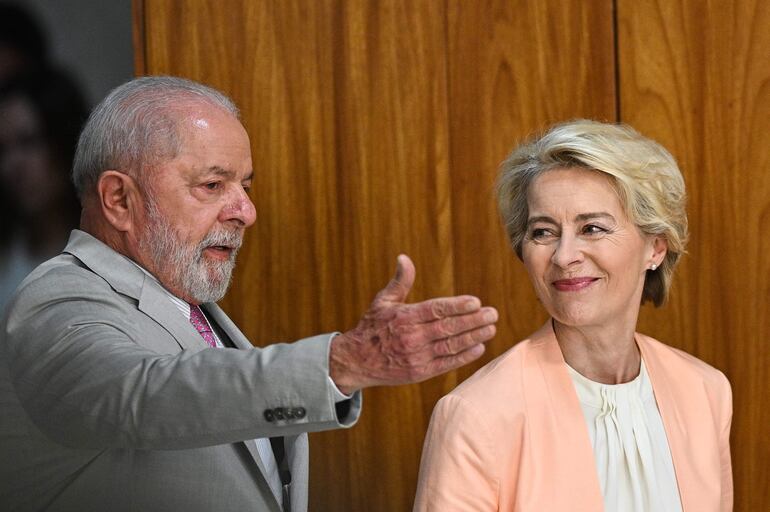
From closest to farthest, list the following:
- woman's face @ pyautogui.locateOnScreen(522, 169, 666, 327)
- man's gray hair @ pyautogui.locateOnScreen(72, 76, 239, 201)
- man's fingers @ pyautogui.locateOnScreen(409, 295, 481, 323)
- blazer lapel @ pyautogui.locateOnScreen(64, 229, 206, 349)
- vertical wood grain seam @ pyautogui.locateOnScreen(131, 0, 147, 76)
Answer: man's fingers @ pyautogui.locateOnScreen(409, 295, 481, 323)
blazer lapel @ pyautogui.locateOnScreen(64, 229, 206, 349)
man's gray hair @ pyautogui.locateOnScreen(72, 76, 239, 201)
woman's face @ pyautogui.locateOnScreen(522, 169, 666, 327)
vertical wood grain seam @ pyautogui.locateOnScreen(131, 0, 147, 76)

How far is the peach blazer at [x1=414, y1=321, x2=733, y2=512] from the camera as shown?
221 centimetres

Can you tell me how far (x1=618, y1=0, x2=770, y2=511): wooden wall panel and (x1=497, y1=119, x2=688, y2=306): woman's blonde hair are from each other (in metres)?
0.33

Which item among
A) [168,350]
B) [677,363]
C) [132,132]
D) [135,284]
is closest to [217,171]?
[132,132]

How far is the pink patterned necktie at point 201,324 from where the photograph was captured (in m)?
2.23

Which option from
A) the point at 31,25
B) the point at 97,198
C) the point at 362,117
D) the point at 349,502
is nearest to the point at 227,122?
the point at 97,198

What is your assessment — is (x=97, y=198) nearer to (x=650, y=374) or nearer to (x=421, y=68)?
(x=421, y=68)

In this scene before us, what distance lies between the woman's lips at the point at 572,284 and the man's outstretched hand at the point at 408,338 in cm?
96

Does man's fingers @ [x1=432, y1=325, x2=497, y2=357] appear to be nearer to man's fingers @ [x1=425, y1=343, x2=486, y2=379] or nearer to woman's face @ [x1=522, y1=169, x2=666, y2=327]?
man's fingers @ [x1=425, y1=343, x2=486, y2=379]

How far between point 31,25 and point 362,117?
101 centimetres

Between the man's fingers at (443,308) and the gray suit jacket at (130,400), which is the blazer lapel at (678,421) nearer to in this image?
the gray suit jacket at (130,400)

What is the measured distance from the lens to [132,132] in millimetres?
2096

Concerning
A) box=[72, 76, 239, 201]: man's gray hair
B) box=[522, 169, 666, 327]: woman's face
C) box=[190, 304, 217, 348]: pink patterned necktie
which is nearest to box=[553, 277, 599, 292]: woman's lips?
box=[522, 169, 666, 327]: woman's face

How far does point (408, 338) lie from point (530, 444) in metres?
0.98

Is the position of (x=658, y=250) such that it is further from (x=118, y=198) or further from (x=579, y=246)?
(x=118, y=198)
